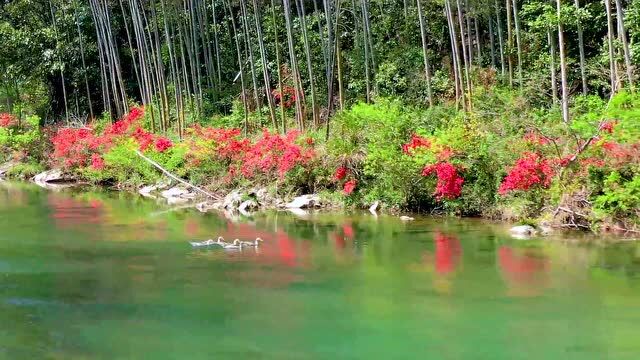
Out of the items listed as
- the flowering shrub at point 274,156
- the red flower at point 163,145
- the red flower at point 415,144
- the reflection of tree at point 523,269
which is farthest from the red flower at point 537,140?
the red flower at point 163,145

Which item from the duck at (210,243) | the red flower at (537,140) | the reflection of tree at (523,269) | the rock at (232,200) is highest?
the red flower at (537,140)

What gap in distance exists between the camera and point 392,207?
1588 cm

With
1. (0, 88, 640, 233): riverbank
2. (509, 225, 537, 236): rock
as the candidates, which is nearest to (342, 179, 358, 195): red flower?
(0, 88, 640, 233): riverbank

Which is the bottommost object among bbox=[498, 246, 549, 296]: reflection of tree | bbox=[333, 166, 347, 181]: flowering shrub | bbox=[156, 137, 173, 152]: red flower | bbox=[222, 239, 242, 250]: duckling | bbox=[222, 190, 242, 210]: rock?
bbox=[498, 246, 549, 296]: reflection of tree

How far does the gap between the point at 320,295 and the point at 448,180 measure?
6706 millimetres

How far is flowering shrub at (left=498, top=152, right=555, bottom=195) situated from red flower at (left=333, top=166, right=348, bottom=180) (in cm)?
457

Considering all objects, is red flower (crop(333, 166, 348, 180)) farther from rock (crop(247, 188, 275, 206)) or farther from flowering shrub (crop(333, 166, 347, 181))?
rock (crop(247, 188, 275, 206))

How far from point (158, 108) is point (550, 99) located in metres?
14.9

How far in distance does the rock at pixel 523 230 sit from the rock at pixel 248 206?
6.79 m

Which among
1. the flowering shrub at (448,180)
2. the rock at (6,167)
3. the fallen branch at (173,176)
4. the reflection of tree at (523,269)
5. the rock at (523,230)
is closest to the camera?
the reflection of tree at (523,269)

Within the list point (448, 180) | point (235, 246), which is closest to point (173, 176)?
point (448, 180)

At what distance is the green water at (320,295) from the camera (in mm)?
6688

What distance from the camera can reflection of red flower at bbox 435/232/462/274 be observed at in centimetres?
1005

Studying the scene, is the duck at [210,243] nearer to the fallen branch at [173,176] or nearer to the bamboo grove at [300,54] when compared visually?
the fallen branch at [173,176]
